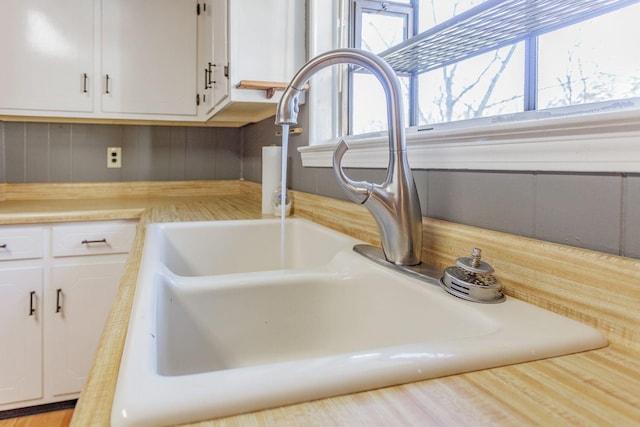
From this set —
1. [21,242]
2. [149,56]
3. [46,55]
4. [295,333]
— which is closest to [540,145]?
[295,333]

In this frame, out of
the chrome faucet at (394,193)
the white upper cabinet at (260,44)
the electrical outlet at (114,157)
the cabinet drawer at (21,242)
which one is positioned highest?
the white upper cabinet at (260,44)

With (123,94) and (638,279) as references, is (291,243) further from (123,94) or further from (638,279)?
(123,94)

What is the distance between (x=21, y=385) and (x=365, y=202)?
6.18 feet

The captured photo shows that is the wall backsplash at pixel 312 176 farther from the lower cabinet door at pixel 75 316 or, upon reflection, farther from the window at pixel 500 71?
the lower cabinet door at pixel 75 316

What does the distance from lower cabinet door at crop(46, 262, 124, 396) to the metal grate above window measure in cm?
160

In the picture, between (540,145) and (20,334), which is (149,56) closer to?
(20,334)

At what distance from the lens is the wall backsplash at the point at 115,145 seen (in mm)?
2402

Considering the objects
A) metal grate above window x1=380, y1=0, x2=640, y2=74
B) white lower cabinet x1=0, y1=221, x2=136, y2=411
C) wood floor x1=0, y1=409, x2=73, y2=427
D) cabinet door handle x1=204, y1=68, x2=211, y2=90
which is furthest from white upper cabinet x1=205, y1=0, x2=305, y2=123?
wood floor x1=0, y1=409, x2=73, y2=427

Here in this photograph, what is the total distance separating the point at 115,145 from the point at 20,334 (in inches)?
45.5

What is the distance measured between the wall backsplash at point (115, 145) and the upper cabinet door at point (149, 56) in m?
0.29

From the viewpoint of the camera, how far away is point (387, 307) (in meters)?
0.76

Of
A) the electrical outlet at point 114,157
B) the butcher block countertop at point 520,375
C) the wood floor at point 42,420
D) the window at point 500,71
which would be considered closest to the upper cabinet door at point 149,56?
the electrical outlet at point 114,157

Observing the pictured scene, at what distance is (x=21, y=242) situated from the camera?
184cm

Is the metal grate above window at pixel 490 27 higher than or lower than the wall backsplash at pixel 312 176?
higher
